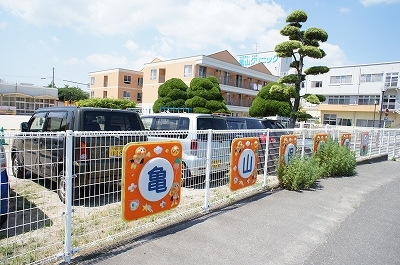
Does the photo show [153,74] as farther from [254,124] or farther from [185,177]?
[185,177]

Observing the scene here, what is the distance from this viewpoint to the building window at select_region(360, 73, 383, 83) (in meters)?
39.2

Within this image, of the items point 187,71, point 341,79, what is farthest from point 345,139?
point 341,79

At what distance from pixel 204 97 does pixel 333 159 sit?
17850 mm

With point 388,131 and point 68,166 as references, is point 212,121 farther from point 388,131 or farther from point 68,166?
point 388,131

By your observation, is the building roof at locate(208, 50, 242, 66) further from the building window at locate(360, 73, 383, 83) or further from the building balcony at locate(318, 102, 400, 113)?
the building window at locate(360, 73, 383, 83)

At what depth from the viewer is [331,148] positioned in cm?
738

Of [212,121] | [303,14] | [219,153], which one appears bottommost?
[219,153]

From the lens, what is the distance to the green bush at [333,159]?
7.34 meters

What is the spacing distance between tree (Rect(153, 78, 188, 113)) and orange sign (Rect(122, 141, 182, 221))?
21.9m

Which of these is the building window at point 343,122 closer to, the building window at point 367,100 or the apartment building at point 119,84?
the building window at point 367,100

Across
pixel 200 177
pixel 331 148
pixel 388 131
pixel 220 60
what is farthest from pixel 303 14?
pixel 220 60

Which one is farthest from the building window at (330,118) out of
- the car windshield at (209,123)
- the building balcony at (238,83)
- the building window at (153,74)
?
the car windshield at (209,123)

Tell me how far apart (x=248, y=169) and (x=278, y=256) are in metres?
2.05

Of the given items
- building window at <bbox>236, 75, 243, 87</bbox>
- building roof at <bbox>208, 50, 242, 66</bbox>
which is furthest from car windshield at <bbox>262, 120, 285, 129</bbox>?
building window at <bbox>236, 75, 243, 87</bbox>
